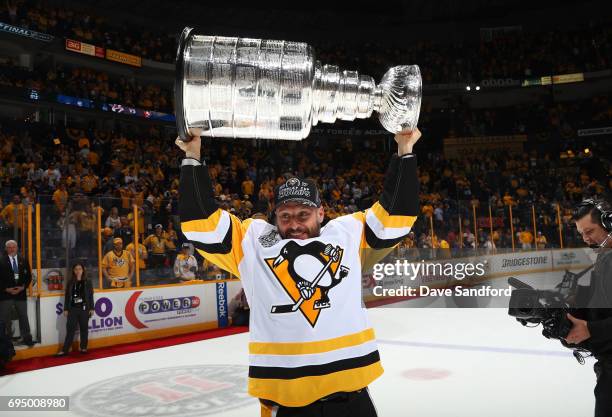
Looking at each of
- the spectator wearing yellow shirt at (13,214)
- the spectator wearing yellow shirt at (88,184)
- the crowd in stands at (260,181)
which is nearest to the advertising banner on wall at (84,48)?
the crowd in stands at (260,181)

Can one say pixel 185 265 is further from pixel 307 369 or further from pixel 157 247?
pixel 307 369

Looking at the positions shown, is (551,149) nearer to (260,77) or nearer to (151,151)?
(151,151)

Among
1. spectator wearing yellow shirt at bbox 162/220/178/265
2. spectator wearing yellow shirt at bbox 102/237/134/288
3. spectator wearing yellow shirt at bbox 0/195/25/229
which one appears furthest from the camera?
spectator wearing yellow shirt at bbox 162/220/178/265

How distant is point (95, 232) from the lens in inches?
290

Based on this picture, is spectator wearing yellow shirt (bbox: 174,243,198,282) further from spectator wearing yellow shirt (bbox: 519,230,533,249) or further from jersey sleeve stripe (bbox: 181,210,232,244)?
spectator wearing yellow shirt (bbox: 519,230,533,249)

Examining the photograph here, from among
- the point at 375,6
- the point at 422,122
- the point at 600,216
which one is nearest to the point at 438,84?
the point at 422,122

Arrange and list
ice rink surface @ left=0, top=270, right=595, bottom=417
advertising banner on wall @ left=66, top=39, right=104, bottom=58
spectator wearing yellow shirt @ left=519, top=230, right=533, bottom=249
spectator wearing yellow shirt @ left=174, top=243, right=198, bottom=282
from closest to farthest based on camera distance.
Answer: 1. ice rink surface @ left=0, top=270, right=595, bottom=417
2. spectator wearing yellow shirt @ left=174, top=243, right=198, bottom=282
3. spectator wearing yellow shirt @ left=519, top=230, right=533, bottom=249
4. advertising banner on wall @ left=66, top=39, right=104, bottom=58

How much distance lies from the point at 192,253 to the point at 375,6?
2127 centimetres

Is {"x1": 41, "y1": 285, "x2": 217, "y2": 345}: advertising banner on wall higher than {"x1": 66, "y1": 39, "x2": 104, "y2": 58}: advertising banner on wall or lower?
lower

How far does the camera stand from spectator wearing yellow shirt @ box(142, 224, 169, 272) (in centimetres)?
803

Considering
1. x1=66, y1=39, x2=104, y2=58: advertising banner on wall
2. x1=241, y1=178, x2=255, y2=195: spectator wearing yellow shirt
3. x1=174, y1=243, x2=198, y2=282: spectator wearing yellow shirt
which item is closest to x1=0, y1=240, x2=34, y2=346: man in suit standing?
x1=174, y1=243, x2=198, y2=282: spectator wearing yellow shirt

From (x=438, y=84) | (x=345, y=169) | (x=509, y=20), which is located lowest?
(x=345, y=169)

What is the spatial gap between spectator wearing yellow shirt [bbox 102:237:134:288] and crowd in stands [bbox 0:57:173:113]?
9927 mm

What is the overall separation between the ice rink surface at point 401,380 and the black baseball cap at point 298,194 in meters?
2.74
